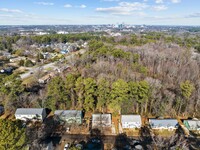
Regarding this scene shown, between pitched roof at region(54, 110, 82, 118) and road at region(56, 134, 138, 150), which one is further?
pitched roof at region(54, 110, 82, 118)

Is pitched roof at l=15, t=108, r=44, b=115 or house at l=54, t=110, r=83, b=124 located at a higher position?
pitched roof at l=15, t=108, r=44, b=115

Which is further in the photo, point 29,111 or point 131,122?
point 29,111

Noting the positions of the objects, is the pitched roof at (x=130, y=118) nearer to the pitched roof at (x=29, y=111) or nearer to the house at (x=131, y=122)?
the house at (x=131, y=122)

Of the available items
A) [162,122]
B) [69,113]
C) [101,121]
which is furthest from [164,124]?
[69,113]

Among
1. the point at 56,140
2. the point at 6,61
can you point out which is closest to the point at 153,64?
the point at 56,140

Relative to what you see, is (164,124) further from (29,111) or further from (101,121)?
(29,111)

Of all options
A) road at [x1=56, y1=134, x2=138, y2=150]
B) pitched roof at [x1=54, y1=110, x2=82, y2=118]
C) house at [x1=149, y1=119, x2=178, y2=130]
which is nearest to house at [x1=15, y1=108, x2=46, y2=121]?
pitched roof at [x1=54, y1=110, x2=82, y2=118]

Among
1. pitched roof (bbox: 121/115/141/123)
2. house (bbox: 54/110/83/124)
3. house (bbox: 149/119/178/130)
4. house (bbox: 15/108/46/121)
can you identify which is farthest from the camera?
house (bbox: 15/108/46/121)

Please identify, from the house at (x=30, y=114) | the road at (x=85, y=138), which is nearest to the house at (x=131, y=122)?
the road at (x=85, y=138)

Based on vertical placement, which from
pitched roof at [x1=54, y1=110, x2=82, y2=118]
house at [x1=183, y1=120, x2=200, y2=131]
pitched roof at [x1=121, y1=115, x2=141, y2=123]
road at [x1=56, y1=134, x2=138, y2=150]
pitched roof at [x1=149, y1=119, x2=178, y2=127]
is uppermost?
pitched roof at [x1=54, y1=110, x2=82, y2=118]

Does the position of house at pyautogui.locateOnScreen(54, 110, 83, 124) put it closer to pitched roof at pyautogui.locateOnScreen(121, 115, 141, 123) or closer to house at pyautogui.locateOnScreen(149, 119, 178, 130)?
pitched roof at pyautogui.locateOnScreen(121, 115, 141, 123)
